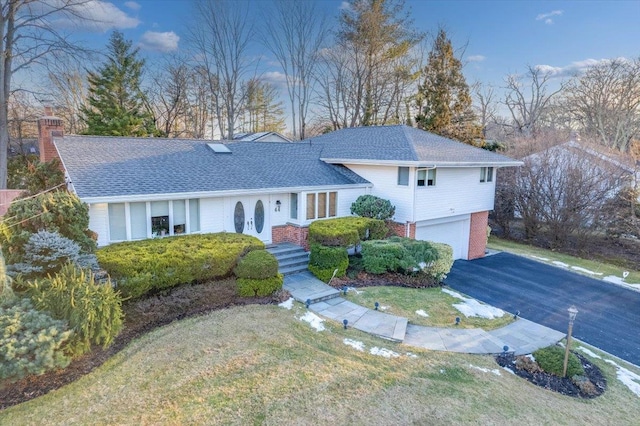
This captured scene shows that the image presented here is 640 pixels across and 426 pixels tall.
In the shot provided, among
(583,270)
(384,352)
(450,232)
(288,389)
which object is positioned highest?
(450,232)

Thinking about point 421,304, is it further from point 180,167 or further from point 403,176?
point 180,167

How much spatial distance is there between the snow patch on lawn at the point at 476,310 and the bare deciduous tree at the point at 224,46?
25872mm

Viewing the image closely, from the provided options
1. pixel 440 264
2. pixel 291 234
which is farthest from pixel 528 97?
pixel 291 234

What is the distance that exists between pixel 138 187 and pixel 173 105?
2457 cm

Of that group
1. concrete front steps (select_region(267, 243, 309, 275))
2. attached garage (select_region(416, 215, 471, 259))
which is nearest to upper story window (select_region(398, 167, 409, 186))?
attached garage (select_region(416, 215, 471, 259))

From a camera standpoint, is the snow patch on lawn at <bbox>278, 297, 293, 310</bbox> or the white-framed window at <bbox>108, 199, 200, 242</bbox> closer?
the snow patch on lawn at <bbox>278, 297, 293, 310</bbox>

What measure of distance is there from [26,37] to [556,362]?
2464cm

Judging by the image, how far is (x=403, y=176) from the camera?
14.7 metres

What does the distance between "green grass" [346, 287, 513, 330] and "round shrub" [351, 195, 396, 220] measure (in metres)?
3.65

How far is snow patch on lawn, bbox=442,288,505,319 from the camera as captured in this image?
1054 centimetres

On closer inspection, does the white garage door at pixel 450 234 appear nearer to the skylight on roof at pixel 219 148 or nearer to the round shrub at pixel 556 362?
the round shrub at pixel 556 362

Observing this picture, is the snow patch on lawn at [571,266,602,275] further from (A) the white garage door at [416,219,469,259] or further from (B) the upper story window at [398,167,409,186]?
(B) the upper story window at [398,167,409,186]

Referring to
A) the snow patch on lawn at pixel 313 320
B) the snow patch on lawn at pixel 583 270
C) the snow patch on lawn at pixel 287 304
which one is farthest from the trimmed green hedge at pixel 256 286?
the snow patch on lawn at pixel 583 270

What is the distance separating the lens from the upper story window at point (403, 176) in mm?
14562
